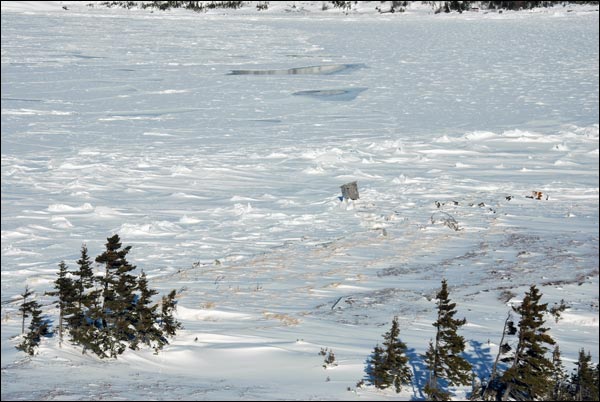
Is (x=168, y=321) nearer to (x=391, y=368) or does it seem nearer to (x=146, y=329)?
(x=146, y=329)

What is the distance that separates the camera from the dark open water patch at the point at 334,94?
93.6 feet

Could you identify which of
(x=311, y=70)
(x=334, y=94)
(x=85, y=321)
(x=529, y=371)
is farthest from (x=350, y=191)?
(x=311, y=70)

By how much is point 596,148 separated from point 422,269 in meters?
10.6

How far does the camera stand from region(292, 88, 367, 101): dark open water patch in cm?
2853

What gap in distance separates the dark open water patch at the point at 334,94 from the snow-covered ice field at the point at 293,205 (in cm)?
22

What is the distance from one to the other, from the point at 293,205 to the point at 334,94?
46.6 feet

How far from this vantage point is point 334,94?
96.1 feet

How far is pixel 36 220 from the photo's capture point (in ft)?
46.7

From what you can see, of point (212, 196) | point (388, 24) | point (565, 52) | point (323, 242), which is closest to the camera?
point (323, 242)

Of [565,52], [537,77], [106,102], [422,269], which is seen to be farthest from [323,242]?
[565,52]

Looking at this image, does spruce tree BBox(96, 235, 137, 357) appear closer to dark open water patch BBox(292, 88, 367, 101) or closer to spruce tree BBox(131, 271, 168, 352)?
spruce tree BBox(131, 271, 168, 352)

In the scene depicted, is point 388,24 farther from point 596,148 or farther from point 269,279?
point 269,279

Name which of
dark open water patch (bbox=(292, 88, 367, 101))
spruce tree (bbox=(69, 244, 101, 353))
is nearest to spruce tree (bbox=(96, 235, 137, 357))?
spruce tree (bbox=(69, 244, 101, 353))

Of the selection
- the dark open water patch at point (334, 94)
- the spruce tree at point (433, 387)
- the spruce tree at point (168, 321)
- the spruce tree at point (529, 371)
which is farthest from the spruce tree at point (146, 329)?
the dark open water patch at point (334, 94)
